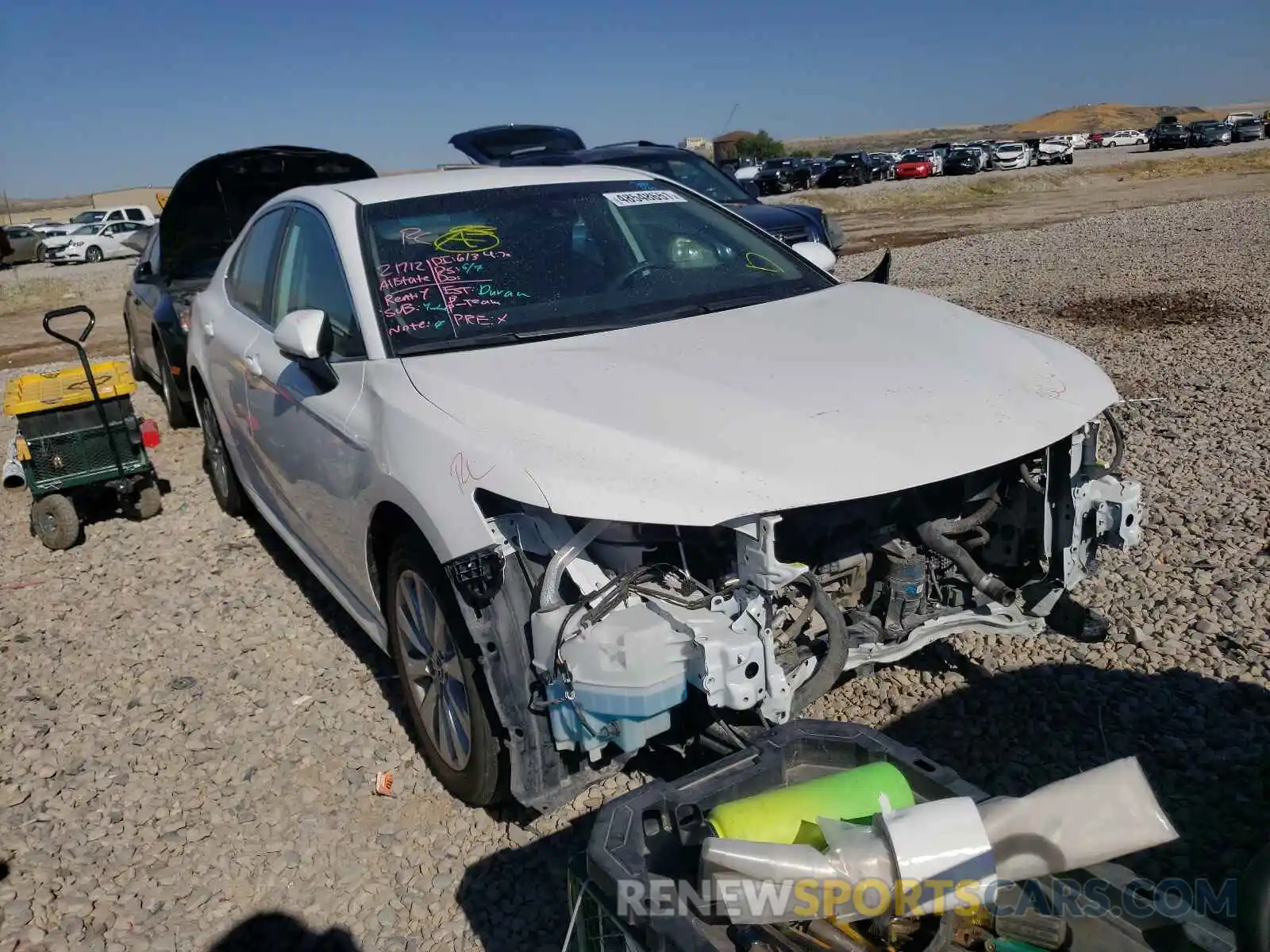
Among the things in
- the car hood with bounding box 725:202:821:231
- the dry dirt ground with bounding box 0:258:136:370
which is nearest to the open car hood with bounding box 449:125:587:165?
the car hood with bounding box 725:202:821:231

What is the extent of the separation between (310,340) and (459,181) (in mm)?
1148

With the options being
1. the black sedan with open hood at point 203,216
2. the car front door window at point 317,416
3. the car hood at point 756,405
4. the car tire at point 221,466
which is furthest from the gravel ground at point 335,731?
the black sedan with open hood at point 203,216

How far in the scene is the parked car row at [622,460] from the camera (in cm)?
231

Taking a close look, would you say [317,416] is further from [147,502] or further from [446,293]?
[147,502]

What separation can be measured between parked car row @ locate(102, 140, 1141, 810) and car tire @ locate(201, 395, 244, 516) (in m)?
1.18

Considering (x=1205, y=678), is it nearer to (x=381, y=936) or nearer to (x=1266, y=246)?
(x=381, y=936)

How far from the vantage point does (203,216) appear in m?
7.55

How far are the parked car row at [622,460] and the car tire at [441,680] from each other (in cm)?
1

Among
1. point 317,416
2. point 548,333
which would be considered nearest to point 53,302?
point 317,416

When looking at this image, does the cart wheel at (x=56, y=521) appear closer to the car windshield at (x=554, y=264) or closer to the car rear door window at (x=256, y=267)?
the car rear door window at (x=256, y=267)

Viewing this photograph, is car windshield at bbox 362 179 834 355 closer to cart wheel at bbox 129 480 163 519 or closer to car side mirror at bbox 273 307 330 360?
car side mirror at bbox 273 307 330 360

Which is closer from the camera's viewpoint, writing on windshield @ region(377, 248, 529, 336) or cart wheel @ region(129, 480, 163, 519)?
writing on windshield @ region(377, 248, 529, 336)

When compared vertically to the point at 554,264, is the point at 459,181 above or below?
above

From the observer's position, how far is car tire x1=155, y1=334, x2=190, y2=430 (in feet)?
23.6
